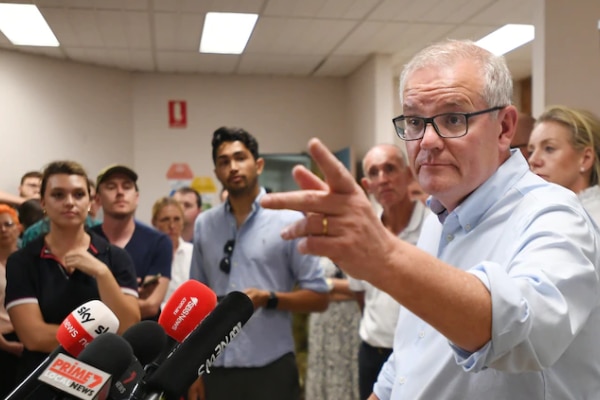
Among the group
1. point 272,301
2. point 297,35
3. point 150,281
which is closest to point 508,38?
point 297,35

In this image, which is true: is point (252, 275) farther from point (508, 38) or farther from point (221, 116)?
point (221, 116)

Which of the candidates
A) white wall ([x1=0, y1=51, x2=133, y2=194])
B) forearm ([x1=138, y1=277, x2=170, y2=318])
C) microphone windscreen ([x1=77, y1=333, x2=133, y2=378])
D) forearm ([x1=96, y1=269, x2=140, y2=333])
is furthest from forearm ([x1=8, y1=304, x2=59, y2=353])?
white wall ([x1=0, y1=51, x2=133, y2=194])

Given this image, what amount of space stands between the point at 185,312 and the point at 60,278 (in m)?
1.23

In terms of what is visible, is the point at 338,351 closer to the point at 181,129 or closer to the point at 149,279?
the point at 149,279

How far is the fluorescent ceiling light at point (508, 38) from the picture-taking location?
5.02 m

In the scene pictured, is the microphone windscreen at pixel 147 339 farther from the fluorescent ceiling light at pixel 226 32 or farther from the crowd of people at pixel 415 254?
the fluorescent ceiling light at pixel 226 32

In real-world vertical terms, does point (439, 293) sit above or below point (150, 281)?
above

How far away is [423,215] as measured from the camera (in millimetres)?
2637

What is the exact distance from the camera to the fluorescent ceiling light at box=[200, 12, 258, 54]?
4500 millimetres

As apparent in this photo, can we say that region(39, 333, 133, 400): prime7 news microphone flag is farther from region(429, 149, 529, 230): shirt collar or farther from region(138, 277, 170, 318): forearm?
region(138, 277, 170, 318): forearm

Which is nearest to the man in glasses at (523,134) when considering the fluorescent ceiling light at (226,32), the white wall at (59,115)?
the fluorescent ceiling light at (226,32)

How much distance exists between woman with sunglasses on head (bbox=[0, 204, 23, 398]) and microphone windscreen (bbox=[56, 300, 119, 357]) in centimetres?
177

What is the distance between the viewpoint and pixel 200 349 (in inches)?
32.4

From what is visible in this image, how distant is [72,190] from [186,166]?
4.21 meters
